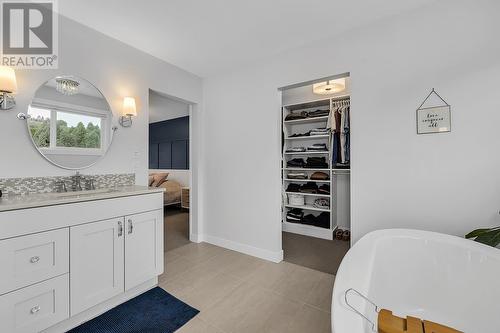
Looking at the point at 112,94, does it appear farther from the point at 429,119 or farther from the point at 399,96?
the point at 429,119

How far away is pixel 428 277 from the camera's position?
1.42 metres

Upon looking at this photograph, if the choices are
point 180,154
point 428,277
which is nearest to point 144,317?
point 428,277

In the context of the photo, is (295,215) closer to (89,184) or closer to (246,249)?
(246,249)

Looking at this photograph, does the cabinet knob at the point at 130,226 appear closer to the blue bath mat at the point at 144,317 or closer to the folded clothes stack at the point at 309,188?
the blue bath mat at the point at 144,317

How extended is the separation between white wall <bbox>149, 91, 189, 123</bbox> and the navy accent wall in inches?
6.0

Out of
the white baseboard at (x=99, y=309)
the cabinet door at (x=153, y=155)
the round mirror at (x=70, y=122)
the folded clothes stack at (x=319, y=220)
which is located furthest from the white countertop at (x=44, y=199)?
the cabinet door at (x=153, y=155)

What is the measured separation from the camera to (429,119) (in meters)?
1.78

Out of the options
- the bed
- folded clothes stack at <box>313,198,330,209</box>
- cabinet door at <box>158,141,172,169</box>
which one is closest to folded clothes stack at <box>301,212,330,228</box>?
folded clothes stack at <box>313,198,330,209</box>

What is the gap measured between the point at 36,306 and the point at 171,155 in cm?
469

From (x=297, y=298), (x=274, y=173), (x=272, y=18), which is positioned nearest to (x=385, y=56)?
(x=272, y=18)

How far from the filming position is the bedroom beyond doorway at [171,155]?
484 centimetres

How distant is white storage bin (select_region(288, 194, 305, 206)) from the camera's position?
3607mm

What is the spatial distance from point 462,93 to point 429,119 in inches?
10.2

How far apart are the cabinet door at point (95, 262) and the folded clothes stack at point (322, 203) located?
272 centimetres
